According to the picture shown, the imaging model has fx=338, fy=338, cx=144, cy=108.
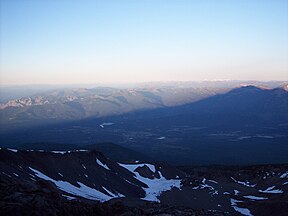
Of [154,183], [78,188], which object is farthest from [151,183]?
[78,188]

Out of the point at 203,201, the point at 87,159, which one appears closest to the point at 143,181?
the point at 87,159

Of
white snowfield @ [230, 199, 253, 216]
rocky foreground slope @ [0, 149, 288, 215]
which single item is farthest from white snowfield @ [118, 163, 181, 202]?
white snowfield @ [230, 199, 253, 216]

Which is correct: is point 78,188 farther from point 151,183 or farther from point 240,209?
point 151,183

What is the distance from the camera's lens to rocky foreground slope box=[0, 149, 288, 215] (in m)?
60.0

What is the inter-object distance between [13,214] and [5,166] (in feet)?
138

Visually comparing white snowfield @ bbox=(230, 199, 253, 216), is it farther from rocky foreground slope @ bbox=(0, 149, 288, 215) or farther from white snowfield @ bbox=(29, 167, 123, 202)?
white snowfield @ bbox=(29, 167, 123, 202)

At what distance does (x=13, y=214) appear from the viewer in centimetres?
2017

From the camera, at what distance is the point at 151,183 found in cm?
9425

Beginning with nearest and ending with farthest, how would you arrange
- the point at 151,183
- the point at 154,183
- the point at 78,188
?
the point at 78,188
the point at 151,183
the point at 154,183

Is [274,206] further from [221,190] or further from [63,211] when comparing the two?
[63,211]

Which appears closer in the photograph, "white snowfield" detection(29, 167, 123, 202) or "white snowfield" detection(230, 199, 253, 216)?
"white snowfield" detection(230, 199, 253, 216)

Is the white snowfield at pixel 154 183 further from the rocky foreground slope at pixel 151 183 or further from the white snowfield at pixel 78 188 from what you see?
the white snowfield at pixel 78 188

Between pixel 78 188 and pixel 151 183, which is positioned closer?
pixel 78 188

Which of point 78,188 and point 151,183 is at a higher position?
point 78,188
